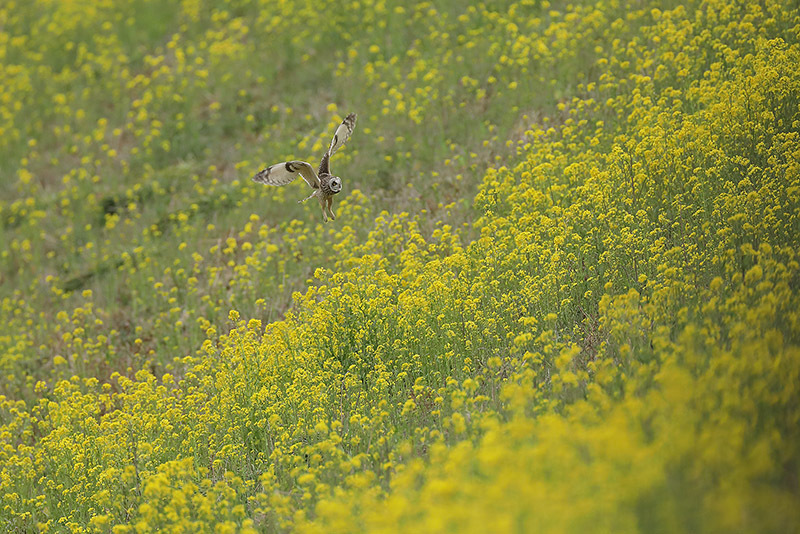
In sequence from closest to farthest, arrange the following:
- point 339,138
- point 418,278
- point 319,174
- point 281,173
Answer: point 281,173 < point 339,138 < point 319,174 < point 418,278

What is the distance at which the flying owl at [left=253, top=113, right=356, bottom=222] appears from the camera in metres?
6.19

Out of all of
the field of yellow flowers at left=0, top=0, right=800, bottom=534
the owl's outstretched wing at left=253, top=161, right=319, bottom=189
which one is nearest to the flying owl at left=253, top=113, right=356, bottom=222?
the owl's outstretched wing at left=253, top=161, right=319, bottom=189

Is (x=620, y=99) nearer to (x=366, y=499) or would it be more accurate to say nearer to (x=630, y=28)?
(x=630, y=28)

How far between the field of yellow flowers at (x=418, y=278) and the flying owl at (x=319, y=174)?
3.78ft

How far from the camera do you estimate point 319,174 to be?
656 centimetres

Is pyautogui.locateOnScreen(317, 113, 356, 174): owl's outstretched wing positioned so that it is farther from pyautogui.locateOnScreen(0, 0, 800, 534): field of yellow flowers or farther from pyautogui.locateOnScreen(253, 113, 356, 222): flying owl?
pyautogui.locateOnScreen(0, 0, 800, 534): field of yellow flowers

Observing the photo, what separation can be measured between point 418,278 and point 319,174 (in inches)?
50.8

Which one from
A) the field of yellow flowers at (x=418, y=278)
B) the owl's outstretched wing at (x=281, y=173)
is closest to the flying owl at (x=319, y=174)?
the owl's outstretched wing at (x=281, y=173)

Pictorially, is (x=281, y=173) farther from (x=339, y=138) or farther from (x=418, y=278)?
(x=418, y=278)

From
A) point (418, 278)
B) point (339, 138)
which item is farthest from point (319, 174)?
point (418, 278)

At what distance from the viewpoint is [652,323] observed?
554 cm

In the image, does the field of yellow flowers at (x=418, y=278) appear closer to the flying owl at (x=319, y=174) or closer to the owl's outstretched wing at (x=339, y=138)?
the flying owl at (x=319, y=174)

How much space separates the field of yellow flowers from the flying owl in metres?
1.15

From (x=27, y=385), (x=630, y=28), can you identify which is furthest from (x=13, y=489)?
(x=630, y=28)
